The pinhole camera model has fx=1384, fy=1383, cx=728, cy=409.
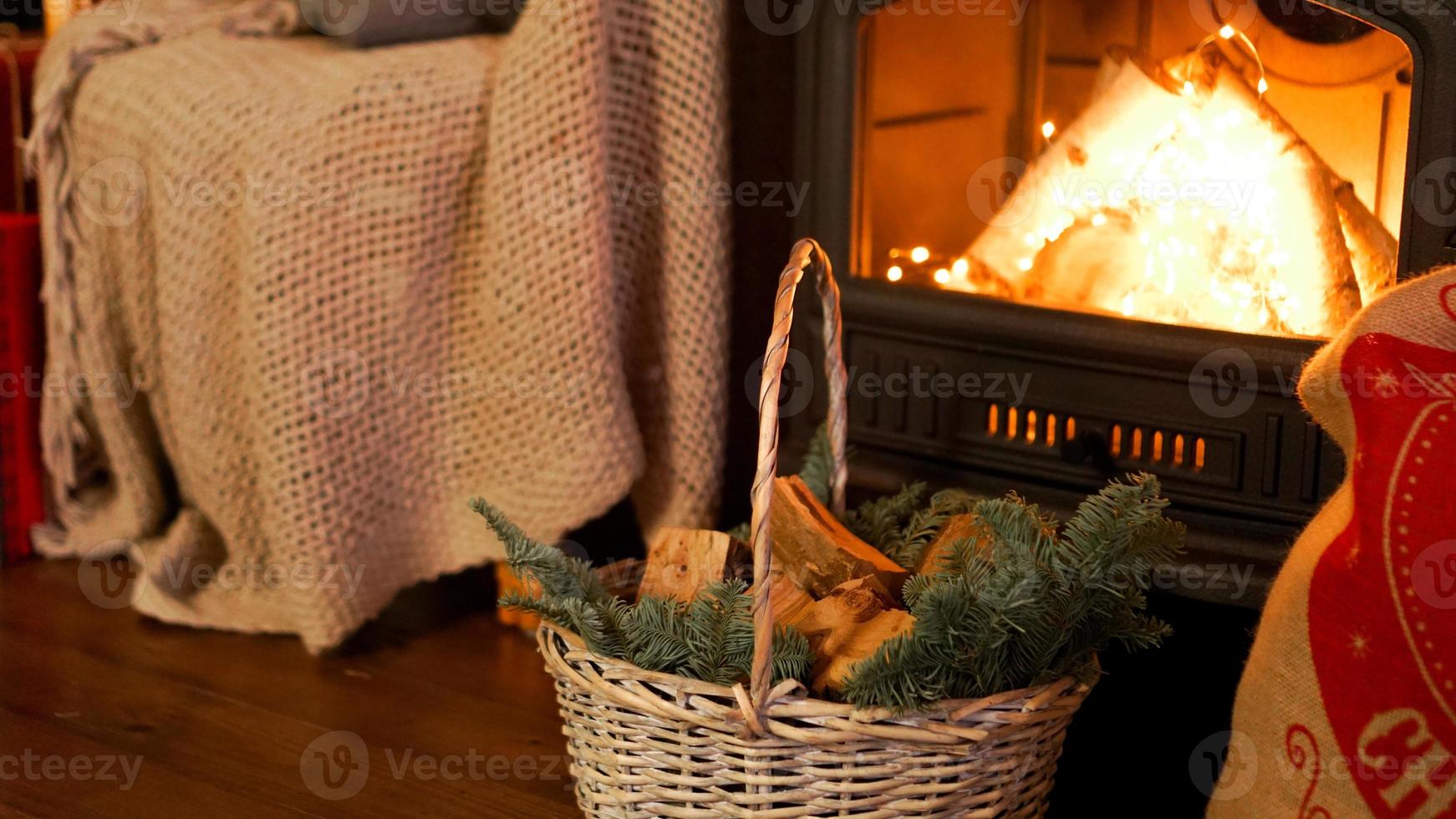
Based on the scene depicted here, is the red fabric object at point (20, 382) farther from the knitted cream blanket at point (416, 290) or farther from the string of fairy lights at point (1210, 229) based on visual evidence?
the string of fairy lights at point (1210, 229)

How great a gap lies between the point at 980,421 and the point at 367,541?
61 centimetres

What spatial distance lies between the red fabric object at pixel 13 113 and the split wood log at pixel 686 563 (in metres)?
1.13

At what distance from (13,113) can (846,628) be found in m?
1.34

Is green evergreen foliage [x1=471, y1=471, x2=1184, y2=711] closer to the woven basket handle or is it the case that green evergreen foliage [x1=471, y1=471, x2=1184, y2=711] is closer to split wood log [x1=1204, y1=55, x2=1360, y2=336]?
Answer: the woven basket handle

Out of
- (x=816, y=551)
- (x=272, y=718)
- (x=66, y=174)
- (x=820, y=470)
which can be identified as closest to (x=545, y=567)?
(x=816, y=551)

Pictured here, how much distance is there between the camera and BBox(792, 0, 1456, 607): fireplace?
1.03m

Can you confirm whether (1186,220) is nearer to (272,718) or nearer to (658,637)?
(658,637)

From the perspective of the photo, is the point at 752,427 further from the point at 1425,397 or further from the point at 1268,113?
the point at 1425,397

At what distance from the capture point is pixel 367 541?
4.50 feet

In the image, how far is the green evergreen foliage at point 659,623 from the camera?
2.95 ft

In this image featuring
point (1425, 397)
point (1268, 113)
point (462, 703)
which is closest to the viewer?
point (1425, 397)

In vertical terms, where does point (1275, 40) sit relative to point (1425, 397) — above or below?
above

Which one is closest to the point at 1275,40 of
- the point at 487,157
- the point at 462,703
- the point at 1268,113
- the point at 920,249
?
the point at 1268,113

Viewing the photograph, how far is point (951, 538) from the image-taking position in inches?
40.5
